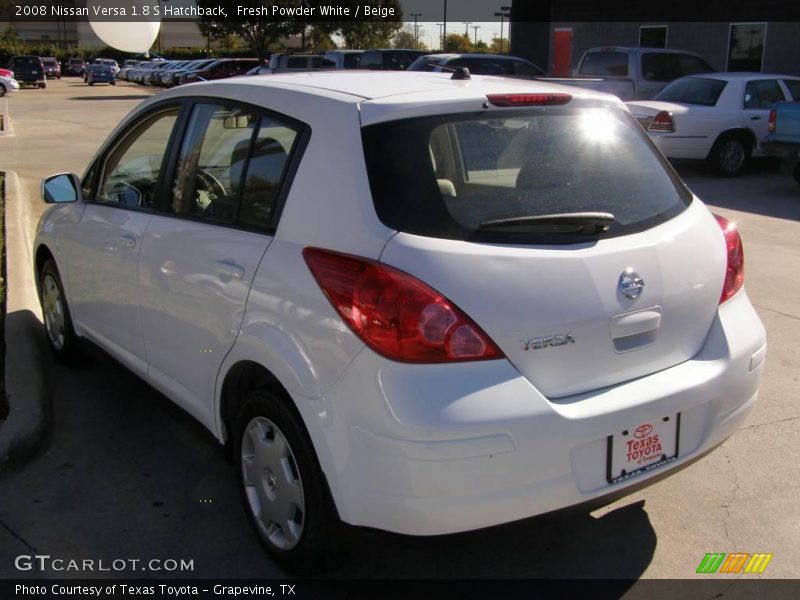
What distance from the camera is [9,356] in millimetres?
4754

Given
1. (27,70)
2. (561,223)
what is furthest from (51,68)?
(561,223)

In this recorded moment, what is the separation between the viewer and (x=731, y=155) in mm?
13469

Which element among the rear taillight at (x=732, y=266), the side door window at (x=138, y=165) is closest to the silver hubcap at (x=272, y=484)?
the side door window at (x=138, y=165)

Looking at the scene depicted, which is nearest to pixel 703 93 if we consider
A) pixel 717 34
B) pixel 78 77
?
pixel 717 34

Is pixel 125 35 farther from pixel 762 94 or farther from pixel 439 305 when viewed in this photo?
pixel 762 94

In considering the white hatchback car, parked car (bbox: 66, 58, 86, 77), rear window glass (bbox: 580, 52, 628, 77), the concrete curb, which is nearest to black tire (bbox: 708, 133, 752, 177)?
rear window glass (bbox: 580, 52, 628, 77)

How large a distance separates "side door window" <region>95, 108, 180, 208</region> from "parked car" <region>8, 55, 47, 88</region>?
46.0 m

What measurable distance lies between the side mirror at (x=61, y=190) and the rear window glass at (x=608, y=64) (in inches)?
550

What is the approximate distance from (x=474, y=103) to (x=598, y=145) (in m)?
0.51

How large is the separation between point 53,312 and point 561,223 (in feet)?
11.4

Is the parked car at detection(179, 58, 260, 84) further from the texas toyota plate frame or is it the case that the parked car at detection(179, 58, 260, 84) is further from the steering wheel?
the texas toyota plate frame

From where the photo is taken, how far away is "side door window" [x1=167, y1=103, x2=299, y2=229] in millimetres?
3127

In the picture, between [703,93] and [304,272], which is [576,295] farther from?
[703,93]

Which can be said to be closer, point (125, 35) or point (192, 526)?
point (192, 526)
